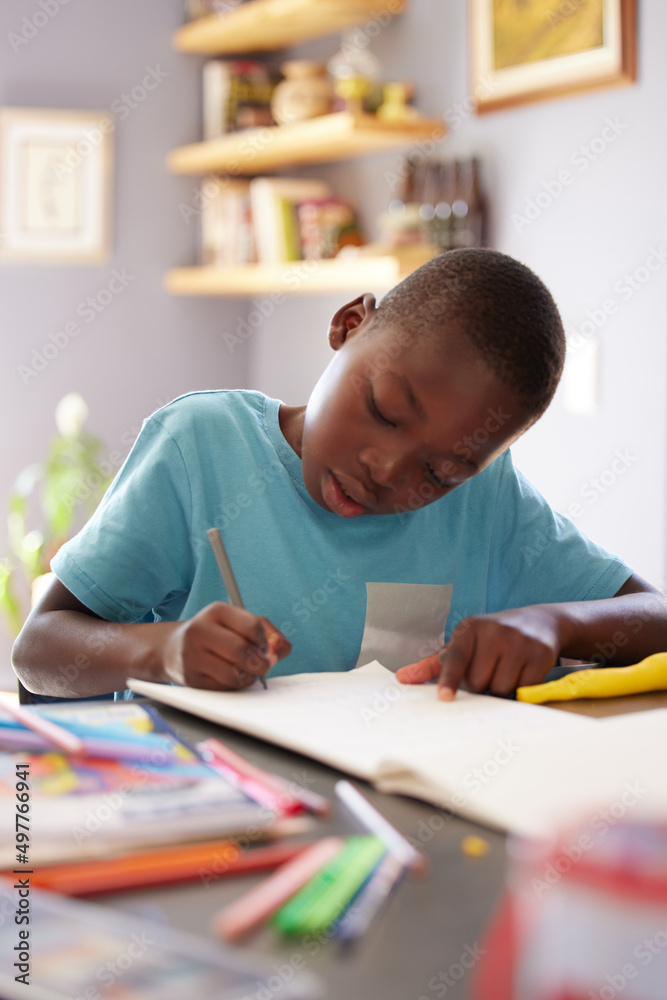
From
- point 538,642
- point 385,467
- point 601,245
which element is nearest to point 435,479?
point 385,467

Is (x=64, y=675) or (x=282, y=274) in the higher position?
(x=282, y=274)

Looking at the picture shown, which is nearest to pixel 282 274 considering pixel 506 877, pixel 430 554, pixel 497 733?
pixel 430 554

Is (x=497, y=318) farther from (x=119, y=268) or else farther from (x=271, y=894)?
(x=119, y=268)

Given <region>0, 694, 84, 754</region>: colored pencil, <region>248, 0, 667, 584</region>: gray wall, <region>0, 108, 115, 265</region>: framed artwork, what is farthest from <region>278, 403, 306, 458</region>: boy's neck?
<region>0, 108, 115, 265</region>: framed artwork

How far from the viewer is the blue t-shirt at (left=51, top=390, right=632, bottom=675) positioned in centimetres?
97

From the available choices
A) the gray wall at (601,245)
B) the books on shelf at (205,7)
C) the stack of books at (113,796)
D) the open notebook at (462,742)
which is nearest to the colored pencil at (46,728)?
the stack of books at (113,796)

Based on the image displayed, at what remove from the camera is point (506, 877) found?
0.46m

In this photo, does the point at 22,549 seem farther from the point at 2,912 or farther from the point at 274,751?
the point at 2,912

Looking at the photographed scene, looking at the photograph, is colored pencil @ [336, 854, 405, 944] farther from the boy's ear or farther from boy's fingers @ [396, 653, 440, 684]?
the boy's ear

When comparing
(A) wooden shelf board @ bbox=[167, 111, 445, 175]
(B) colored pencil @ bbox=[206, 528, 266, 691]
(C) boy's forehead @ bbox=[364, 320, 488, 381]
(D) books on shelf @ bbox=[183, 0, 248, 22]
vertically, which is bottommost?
(B) colored pencil @ bbox=[206, 528, 266, 691]

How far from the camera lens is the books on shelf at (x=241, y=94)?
295cm

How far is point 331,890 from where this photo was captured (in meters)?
0.42

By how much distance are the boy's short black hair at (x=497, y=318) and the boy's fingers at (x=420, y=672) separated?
0.25 metres

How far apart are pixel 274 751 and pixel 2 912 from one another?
0.89ft
